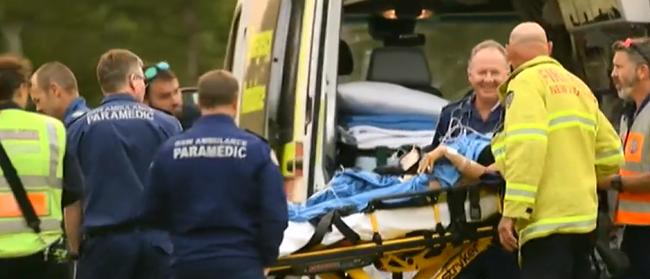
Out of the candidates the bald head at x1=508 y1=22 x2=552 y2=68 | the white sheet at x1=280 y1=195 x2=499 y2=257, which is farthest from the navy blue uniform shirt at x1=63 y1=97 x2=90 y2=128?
the bald head at x1=508 y1=22 x2=552 y2=68

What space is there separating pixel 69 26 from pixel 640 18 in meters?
17.5

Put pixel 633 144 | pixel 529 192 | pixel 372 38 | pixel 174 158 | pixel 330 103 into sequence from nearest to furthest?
pixel 174 158
pixel 529 192
pixel 633 144
pixel 330 103
pixel 372 38

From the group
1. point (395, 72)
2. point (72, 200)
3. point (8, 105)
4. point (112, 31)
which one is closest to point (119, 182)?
point (72, 200)

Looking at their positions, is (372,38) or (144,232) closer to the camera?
(144,232)

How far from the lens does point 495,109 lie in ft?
28.1

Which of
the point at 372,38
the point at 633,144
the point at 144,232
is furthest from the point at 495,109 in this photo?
the point at 372,38

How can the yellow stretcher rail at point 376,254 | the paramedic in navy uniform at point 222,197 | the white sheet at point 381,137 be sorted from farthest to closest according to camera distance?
the white sheet at point 381,137, the yellow stretcher rail at point 376,254, the paramedic in navy uniform at point 222,197

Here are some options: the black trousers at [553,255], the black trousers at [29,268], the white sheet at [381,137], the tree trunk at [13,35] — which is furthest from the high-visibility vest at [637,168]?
the tree trunk at [13,35]

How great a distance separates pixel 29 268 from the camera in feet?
26.1

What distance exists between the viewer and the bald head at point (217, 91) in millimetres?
6992

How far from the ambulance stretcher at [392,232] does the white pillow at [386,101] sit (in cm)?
181

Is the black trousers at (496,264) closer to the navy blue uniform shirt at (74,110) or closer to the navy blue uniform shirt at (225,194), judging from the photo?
the navy blue uniform shirt at (225,194)

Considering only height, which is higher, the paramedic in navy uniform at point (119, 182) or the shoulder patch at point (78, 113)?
the shoulder patch at point (78, 113)

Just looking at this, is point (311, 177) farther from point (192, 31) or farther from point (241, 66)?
point (192, 31)
